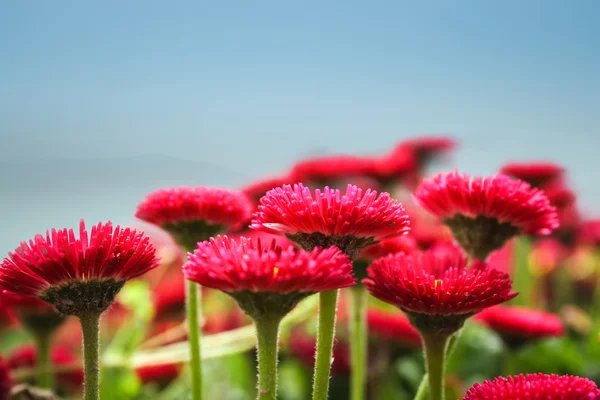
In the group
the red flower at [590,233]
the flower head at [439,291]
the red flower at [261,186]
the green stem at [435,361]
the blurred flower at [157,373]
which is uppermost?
the red flower at [590,233]

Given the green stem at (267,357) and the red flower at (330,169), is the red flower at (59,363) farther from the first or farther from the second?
the green stem at (267,357)

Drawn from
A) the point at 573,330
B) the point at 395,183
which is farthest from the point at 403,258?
the point at 573,330

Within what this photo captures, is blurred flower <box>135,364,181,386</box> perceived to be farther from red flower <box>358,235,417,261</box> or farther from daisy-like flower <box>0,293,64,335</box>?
red flower <box>358,235,417,261</box>

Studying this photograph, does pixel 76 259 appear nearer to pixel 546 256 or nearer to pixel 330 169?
pixel 330 169

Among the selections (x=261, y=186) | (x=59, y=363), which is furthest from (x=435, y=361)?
(x=59, y=363)

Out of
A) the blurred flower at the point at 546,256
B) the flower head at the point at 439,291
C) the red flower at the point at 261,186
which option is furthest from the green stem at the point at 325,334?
the blurred flower at the point at 546,256
